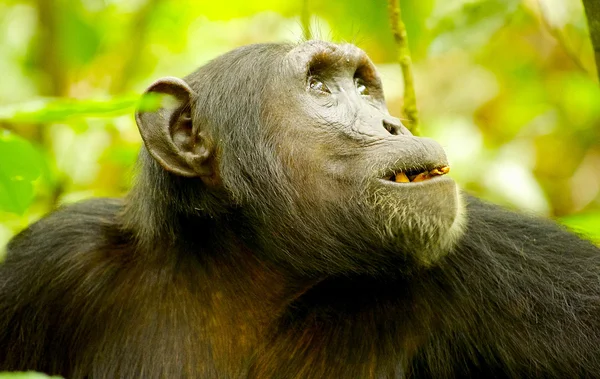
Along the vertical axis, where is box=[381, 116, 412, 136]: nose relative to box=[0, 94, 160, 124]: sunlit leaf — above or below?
below

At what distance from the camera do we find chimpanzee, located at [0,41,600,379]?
14.2 feet

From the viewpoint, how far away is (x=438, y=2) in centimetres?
733

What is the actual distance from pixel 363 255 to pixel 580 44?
22.2 feet

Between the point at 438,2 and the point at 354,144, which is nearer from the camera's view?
the point at 354,144

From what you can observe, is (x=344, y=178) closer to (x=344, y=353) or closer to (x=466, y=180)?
(x=344, y=353)

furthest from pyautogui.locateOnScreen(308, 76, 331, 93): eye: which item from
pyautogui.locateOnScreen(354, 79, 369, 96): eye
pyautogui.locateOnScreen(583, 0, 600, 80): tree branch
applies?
pyautogui.locateOnScreen(583, 0, 600, 80): tree branch

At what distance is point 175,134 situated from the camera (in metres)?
4.57

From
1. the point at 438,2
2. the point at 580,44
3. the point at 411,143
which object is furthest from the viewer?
the point at 580,44

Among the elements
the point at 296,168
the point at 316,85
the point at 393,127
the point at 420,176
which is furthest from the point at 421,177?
the point at 316,85

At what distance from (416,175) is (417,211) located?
23 centimetres

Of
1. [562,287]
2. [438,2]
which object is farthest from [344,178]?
[438,2]

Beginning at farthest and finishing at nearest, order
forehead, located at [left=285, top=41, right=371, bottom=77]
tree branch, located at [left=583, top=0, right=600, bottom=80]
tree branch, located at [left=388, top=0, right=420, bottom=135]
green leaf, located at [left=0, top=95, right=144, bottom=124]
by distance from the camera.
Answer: tree branch, located at [left=388, top=0, right=420, bottom=135] < forehead, located at [left=285, top=41, right=371, bottom=77] < tree branch, located at [left=583, top=0, right=600, bottom=80] < green leaf, located at [left=0, top=95, right=144, bottom=124]

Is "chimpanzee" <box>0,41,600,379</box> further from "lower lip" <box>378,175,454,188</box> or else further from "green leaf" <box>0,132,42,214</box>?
"green leaf" <box>0,132,42,214</box>

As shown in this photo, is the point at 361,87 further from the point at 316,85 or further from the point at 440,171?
the point at 440,171
